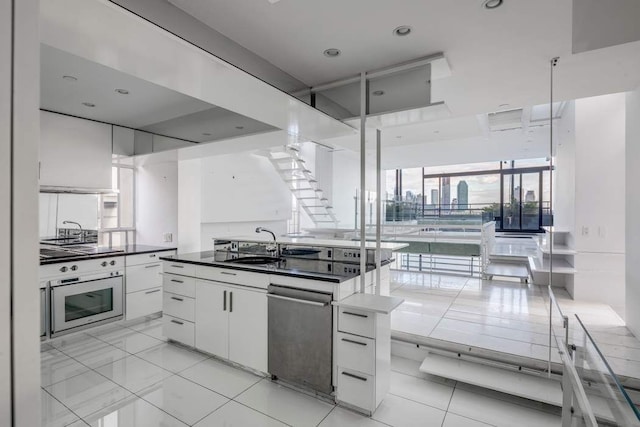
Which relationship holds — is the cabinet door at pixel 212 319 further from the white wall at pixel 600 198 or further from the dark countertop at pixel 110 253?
the white wall at pixel 600 198

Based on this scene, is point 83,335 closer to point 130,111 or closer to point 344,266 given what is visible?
point 130,111

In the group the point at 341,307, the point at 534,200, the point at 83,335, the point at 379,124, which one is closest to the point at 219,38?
the point at 379,124

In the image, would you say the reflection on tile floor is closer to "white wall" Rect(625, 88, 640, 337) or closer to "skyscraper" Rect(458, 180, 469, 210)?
"white wall" Rect(625, 88, 640, 337)

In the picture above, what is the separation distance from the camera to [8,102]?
0.71 metres

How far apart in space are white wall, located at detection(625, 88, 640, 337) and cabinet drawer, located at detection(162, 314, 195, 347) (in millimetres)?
3980

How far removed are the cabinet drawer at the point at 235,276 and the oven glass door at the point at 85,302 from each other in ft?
4.64

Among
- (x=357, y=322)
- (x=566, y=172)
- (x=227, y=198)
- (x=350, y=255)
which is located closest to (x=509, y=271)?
(x=566, y=172)

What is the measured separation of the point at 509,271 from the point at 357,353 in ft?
14.2

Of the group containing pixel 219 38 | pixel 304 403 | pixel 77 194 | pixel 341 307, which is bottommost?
pixel 304 403

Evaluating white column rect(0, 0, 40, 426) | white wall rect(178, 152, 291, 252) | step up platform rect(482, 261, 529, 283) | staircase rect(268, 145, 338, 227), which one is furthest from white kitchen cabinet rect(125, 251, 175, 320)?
step up platform rect(482, 261, 529, 283)

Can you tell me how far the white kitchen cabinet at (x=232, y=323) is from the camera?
2.68 metres

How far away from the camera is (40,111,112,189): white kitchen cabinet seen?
11.6 ft

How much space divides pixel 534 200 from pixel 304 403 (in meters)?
11.5

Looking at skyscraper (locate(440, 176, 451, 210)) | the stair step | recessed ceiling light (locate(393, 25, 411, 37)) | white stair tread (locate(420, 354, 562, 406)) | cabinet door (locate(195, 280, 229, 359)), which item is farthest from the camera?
skyscraper (locate(440, 176, 451, 210))
